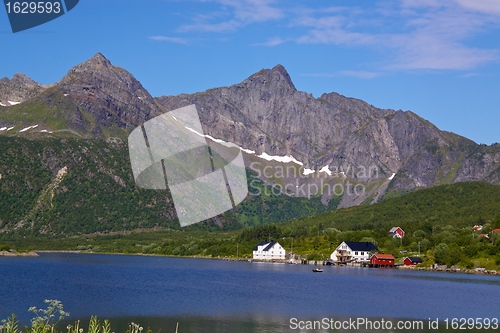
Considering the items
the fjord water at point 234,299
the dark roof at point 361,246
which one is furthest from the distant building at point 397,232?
the fjord water at point 234,299

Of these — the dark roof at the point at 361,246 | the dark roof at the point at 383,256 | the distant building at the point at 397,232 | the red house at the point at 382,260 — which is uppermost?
the distant building at the point at 397,232

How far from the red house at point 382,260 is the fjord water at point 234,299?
42.3 metres

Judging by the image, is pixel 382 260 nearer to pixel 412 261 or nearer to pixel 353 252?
pixel 412 261

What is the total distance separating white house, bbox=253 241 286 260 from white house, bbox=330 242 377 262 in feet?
49.5

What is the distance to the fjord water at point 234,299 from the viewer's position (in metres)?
44.2

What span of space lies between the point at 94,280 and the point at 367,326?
41.9m

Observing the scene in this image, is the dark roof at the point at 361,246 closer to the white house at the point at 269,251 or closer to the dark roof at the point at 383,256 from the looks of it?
the dark roof at the point at 383,256

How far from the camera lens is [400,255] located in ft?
439

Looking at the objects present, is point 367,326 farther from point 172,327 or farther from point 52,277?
point 52,277

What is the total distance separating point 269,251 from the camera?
15000cm

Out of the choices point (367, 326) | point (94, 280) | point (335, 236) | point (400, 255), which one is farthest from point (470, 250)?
point (367, 326)

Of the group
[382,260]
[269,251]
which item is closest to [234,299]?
[382,260]

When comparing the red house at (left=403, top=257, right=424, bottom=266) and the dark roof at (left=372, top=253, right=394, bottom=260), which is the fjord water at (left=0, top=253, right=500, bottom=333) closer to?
the red house at (left=403, top=257, right=424, bottom=266)

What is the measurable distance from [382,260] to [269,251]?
102 feet
